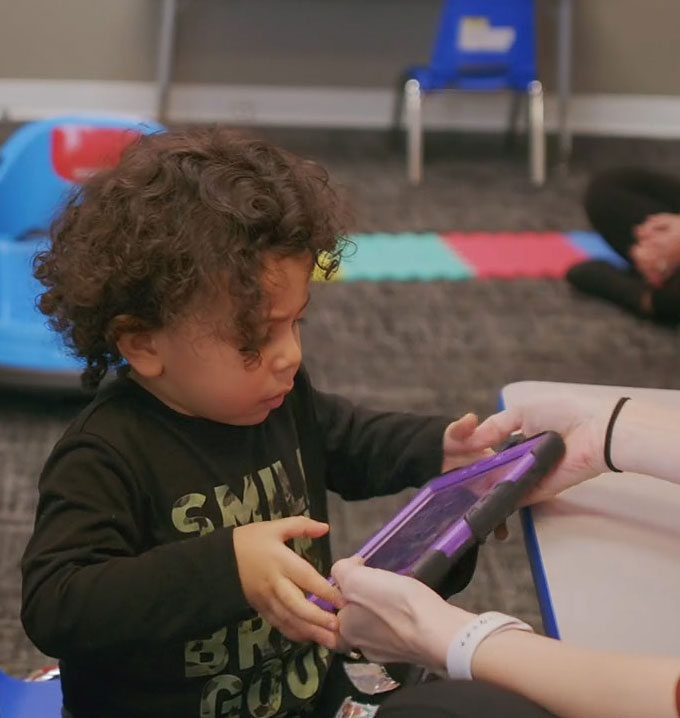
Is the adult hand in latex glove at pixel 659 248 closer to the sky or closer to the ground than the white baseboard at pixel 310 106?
closer to the ground

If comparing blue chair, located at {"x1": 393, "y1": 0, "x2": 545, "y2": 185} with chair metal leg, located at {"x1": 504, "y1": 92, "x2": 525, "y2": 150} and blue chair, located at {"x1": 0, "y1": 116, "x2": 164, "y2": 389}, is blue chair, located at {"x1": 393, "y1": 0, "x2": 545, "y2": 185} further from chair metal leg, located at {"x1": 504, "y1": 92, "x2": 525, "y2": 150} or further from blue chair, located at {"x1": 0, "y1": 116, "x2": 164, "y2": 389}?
blue chair, located at {"x1": 0, "y1": 116, "x2": 164, "y2": 389}

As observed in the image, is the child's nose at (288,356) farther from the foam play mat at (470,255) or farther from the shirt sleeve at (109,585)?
the foam play mat at (470,255)

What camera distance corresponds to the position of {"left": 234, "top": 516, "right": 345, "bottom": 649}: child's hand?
0.71 m

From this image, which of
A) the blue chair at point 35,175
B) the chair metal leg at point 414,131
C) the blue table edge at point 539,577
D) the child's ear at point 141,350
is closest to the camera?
the blue table edge at point 539,577

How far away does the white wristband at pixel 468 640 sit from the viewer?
25.6 inches

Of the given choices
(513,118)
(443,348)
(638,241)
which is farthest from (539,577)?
(513,118)

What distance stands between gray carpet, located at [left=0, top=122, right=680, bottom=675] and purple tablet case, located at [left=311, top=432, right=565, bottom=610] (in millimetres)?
721

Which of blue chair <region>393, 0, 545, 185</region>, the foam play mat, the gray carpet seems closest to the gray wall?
blue chair <region>393, 0, 545, 185</region>

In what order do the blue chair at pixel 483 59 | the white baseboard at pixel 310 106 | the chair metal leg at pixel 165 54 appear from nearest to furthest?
the blue chair at pixel 483 59 < the chair metal leg at pixel 165 54 < the white baseboard at pixel 310 106

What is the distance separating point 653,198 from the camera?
2.53 meters

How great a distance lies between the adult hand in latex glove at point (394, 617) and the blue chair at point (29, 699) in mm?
339

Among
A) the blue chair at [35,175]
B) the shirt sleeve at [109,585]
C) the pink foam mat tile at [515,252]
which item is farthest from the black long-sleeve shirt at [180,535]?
the pink foam mat tile at [515,252]

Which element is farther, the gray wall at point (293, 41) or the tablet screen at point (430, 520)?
the gray wall at point (293, 41)

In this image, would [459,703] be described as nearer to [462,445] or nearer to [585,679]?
[585,679]
